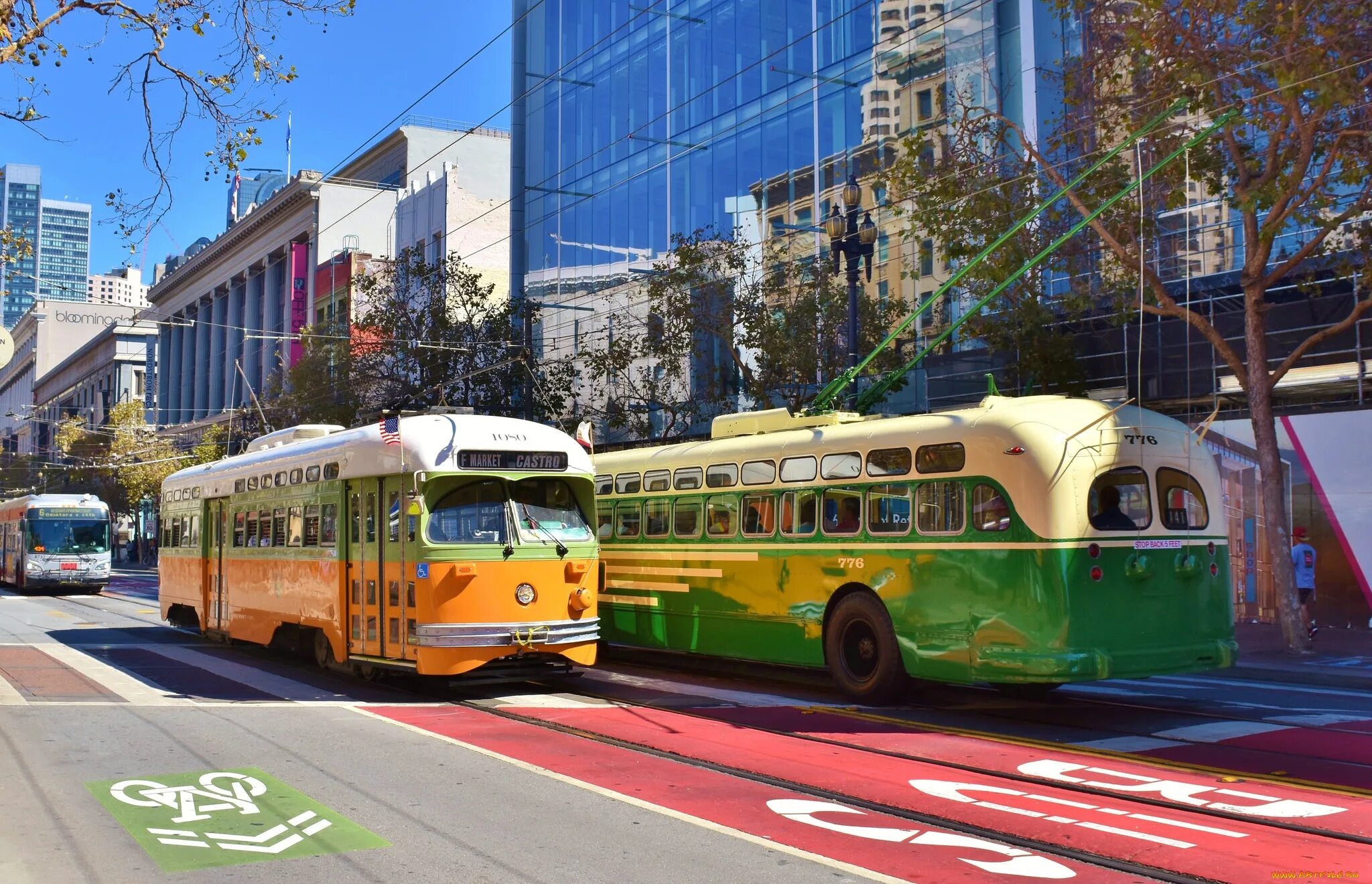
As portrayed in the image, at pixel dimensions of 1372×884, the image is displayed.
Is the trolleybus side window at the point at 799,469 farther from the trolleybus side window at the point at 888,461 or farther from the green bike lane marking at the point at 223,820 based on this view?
the green bike lane marking at the point at 223,820

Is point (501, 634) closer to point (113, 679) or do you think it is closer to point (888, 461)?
point (888, 461)

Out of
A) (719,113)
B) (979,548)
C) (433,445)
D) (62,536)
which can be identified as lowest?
(979,548)

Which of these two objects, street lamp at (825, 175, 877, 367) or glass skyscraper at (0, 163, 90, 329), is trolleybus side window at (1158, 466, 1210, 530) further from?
glass skyscraper at (0, 163, 90, 329)

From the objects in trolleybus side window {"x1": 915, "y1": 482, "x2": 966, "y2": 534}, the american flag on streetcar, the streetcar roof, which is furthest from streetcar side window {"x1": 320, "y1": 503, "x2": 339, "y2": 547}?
trolleybus side window {"x1": 915, "y1": 482, "x2": 966, "y2": 534}

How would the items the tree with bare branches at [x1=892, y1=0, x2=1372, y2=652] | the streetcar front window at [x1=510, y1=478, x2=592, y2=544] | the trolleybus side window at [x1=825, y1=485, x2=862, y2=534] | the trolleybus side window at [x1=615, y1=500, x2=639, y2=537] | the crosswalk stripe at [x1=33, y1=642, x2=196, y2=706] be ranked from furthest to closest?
the trolleybus side window at [x1=615, y1=500, x2=639, y2=537] < the tree with bare branches at [x1=892, y1=0, x2=1372, y2=652] < the streetcar front window at [x1=510, y1=478, x2=592, y2=544] < the crosswalk stripe at [x1=33, y1=642, x2=196, y2=706] < the trolleybus side window at [x1=825, y1=485, x2=862, y2=534]

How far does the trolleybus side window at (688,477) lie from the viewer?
15711mm

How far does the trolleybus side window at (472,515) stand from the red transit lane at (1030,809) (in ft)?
10.1

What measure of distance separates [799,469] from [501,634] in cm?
381

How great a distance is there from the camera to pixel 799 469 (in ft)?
46.2

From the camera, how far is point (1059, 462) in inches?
453

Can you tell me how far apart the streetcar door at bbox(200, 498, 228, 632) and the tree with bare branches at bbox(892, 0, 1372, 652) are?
12065 mm

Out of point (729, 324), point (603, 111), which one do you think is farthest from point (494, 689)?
point (603, 111)

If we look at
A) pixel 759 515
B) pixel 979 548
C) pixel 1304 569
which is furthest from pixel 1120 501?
pixel 1304 569

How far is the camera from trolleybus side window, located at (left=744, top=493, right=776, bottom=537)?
14398 millimetres
